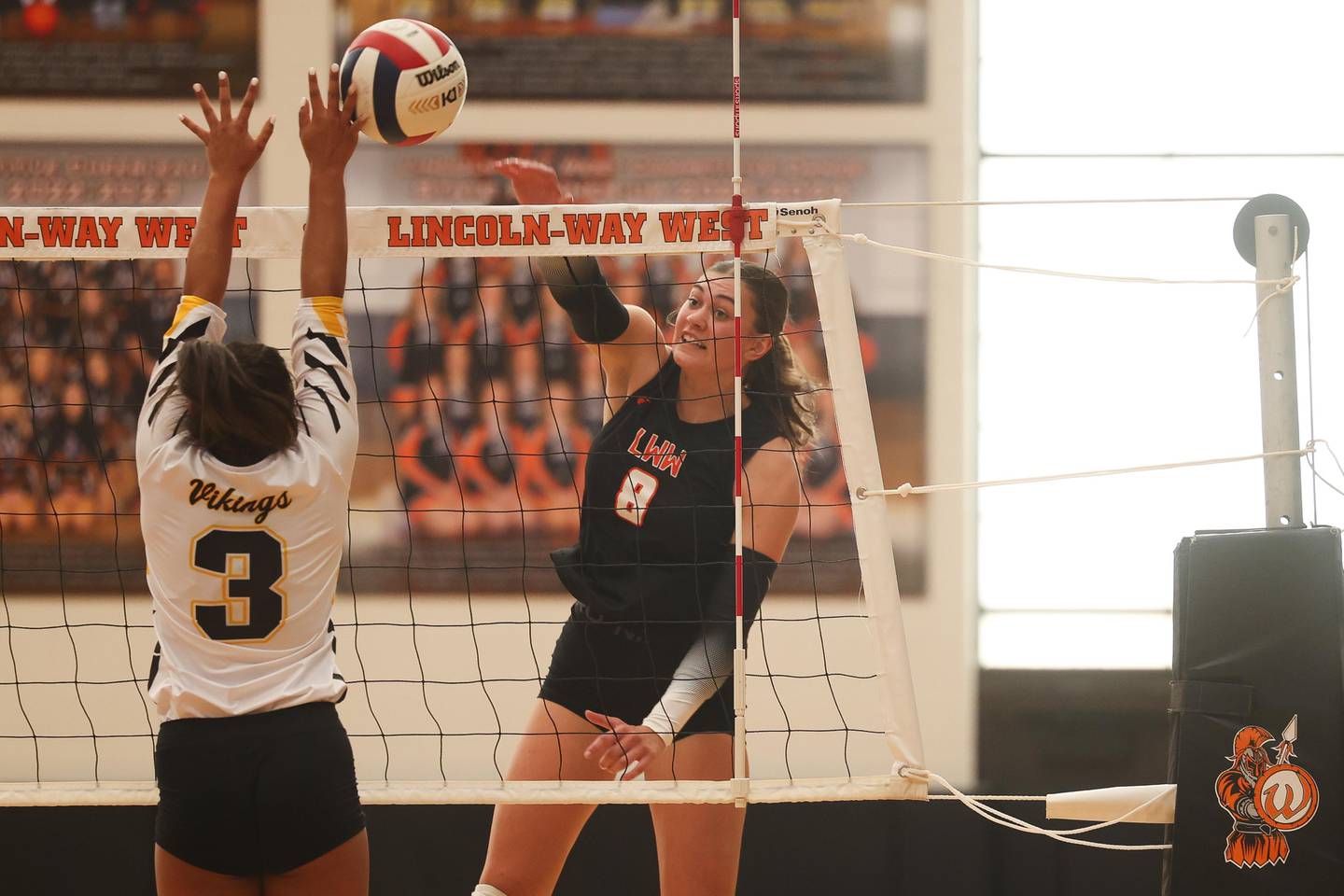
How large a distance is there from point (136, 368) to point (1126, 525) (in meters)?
4.41

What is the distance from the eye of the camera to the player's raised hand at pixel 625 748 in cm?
280

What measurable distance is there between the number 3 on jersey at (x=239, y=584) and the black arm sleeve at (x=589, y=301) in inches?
56.7

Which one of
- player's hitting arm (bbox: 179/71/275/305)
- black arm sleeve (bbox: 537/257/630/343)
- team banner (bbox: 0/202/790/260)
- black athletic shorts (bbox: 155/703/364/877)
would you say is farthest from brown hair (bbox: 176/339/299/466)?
black arm sleeve (bbox: 537/257/630/343)

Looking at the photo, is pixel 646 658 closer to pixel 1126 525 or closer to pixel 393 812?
pixel 393 812

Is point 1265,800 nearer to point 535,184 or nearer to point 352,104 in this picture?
point 535,184

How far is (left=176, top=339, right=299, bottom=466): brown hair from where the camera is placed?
1.96 metres

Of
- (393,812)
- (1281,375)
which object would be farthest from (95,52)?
(1281,375)

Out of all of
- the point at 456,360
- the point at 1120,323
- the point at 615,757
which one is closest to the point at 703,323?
the point at 615,757

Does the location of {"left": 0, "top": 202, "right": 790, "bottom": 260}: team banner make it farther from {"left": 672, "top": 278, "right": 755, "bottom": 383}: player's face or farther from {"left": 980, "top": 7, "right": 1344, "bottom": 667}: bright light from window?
{"left": 980, "top": 7, "right": 1344, "bottom": 667}: bright light from window

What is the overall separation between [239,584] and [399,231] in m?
1.35

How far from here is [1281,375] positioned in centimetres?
290

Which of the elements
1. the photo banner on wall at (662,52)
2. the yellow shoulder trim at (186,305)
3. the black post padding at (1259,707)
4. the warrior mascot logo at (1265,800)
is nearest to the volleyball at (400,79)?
the yellow shoulder trim at (186,305)

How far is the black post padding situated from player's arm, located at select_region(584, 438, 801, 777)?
101 centimetres

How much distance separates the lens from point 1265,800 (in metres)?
2.71
